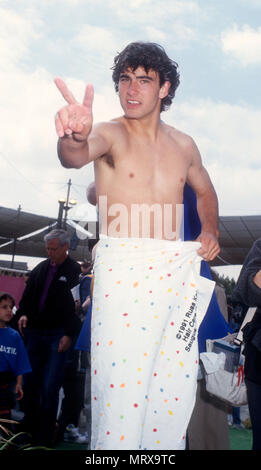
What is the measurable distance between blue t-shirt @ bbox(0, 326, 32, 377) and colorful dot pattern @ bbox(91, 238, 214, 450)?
90.8 inches

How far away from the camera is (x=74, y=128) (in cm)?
142

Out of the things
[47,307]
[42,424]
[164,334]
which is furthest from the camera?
[47,307]

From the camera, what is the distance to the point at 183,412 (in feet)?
5.19

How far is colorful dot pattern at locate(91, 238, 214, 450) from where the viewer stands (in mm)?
1492

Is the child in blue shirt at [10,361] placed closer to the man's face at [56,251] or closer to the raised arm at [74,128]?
the man's face at [56,251]

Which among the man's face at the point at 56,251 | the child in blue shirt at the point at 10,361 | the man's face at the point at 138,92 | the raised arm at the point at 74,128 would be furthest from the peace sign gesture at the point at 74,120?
the man's face at the point at 56,251

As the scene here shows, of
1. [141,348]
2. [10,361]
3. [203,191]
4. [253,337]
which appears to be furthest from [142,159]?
[10,361]

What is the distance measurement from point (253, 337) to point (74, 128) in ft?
4.45

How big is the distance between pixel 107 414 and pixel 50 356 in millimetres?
2491

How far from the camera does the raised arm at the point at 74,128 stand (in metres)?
1.43

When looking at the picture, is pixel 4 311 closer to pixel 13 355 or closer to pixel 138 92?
pixel 13 355
